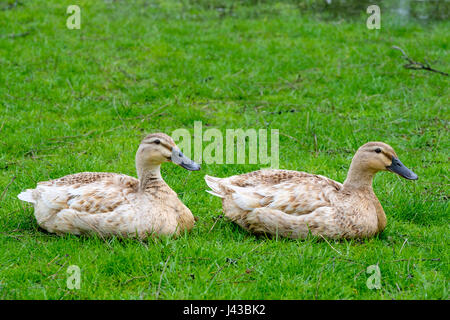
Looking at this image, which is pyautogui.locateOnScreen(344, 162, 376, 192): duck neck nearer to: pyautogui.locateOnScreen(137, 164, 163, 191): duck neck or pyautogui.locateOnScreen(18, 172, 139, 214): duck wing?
pyautogui.locateOnScreen(137, 164, 163, 191): duck neck

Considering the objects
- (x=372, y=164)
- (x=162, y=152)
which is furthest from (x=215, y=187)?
(x=372, y=164)

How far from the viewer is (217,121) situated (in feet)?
27.8

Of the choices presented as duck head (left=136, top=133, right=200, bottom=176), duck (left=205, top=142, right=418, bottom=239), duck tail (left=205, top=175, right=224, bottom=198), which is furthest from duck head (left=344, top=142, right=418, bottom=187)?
duck head (left=136, top=133, right=200, bottom=176)

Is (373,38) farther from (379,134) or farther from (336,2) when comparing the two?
(379,134)

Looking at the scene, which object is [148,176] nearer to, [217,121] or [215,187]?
[215,187]

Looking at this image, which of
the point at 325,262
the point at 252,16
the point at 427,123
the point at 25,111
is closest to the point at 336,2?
the point at 252,16

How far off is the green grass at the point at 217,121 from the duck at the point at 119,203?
5.3 inches

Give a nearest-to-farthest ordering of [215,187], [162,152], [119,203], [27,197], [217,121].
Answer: [119,203], [162,152], [27,197], [215,187], [217,121]

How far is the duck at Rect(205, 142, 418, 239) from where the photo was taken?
199 inches

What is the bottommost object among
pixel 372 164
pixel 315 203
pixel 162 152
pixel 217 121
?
pixel 315 203

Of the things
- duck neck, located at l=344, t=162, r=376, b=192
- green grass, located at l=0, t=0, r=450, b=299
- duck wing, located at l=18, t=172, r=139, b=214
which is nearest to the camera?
green grass, located at l=0, t=0, r=450, b=299

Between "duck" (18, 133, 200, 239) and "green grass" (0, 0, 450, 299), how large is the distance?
135 mm

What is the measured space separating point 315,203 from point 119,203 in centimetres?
182

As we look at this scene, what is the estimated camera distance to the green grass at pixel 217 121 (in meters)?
4.43
